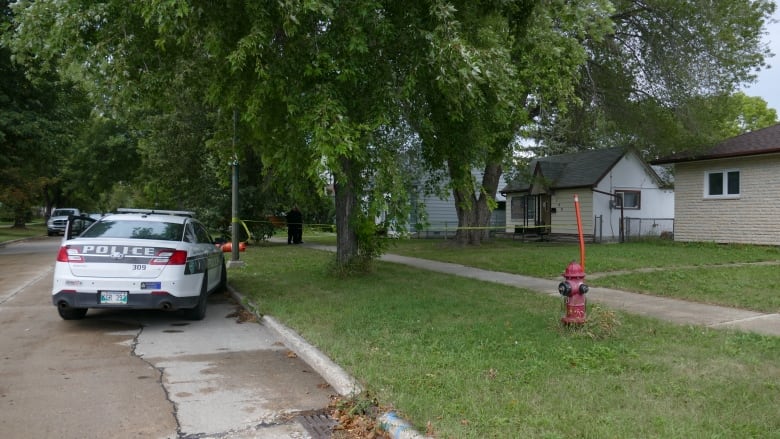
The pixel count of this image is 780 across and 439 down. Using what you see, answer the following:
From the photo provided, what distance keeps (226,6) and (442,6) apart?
3.25 m

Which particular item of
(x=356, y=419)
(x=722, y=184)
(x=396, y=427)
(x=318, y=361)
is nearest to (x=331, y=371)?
(x=318, y=361)

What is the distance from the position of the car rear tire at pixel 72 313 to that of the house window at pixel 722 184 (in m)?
20.1

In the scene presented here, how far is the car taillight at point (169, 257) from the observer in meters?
7.84

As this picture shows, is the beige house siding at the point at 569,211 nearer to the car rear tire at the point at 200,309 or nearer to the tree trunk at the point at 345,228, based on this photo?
the tree trunk at the point at 345,228

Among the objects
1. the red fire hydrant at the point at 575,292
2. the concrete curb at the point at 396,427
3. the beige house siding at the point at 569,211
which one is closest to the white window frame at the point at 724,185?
the beige house siding at the point at 569,211

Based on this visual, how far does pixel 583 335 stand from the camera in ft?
21.6

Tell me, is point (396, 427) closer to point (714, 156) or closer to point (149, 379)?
point (149, 379)

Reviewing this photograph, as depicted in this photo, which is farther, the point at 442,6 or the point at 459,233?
the point at 459,233

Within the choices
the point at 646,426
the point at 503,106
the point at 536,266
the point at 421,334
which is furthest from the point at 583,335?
the point at 536,266

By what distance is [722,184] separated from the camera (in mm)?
20656

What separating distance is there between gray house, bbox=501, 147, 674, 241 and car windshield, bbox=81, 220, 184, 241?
57.6 feet

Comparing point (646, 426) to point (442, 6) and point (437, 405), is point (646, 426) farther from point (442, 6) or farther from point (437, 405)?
point (442, 6)

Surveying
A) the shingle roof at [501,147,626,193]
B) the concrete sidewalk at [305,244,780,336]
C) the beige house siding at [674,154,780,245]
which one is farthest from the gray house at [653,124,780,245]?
the concrete sidewalk at [305,244,780,336]

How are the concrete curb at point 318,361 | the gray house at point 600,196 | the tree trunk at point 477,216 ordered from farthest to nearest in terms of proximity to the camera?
the gray house at point 600,196
the tree trunk at point 477,216
the concrete curb at point 318,361
